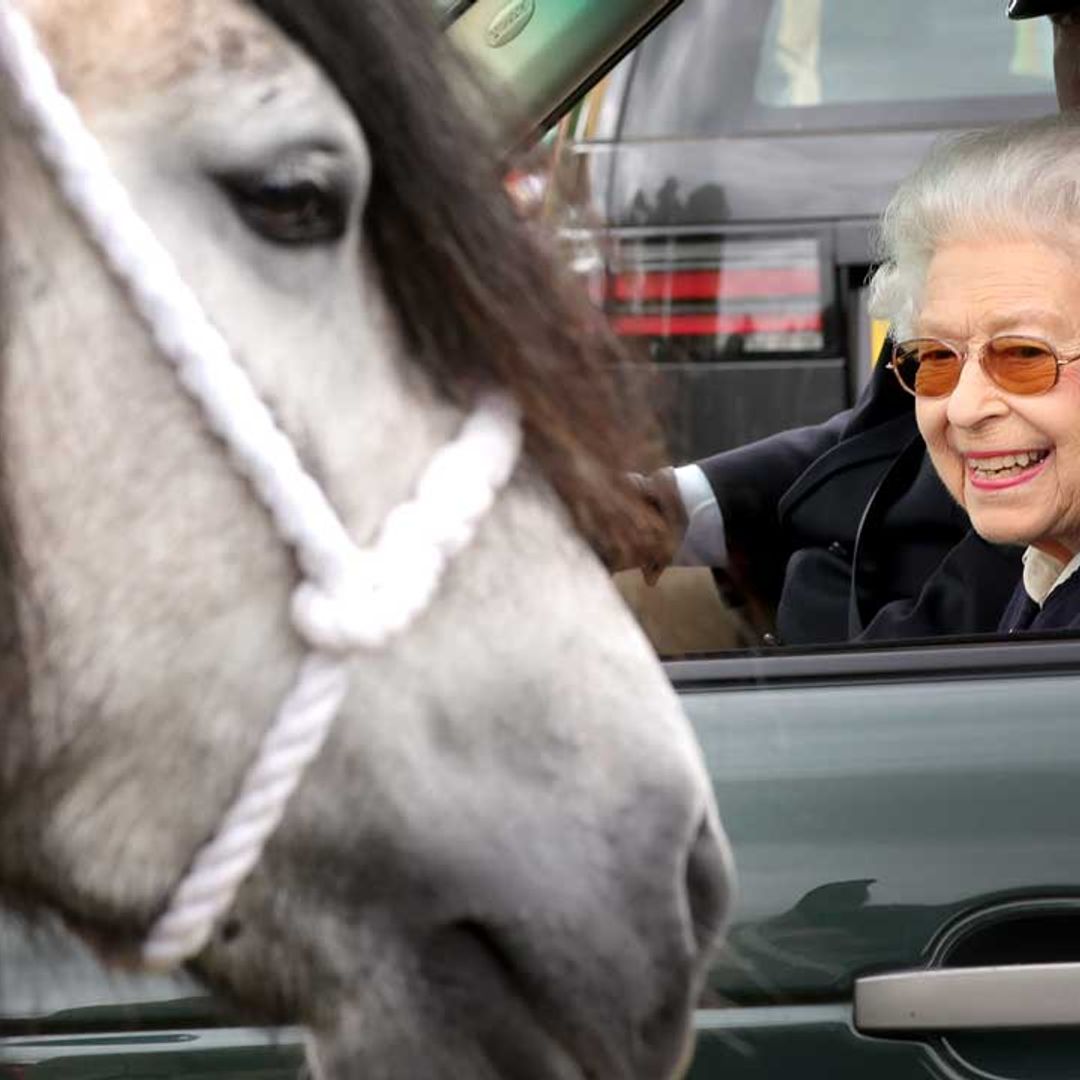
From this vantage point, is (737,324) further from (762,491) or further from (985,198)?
(985,198)

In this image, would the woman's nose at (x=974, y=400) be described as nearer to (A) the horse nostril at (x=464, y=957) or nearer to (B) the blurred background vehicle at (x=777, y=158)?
(B) the blurred background vehicle at (x=777, y=158)

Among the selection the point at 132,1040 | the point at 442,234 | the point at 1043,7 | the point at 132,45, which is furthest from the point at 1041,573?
the point at 132,45

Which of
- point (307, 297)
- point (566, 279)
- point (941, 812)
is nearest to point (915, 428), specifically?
point (941, 812)

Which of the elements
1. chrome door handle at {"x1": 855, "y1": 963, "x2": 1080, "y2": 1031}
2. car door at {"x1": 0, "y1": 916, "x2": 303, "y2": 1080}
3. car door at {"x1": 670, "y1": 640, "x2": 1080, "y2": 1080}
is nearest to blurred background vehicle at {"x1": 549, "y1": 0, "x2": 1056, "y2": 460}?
car door at {"x1": 670, "y1": 640, "x2": 1080, "y2": 1080}

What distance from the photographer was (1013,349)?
1900 millimetres

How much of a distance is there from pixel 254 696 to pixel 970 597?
1080 mm

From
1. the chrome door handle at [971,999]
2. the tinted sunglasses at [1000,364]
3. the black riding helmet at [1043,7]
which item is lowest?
the chrome door handle at [971,999]

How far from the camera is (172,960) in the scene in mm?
1066

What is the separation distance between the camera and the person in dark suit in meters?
2.00

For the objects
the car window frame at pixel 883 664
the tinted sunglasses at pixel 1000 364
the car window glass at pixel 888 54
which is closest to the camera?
the car window frame at pixel 883 664

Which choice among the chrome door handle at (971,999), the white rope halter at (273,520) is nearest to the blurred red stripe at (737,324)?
the chrome door handle at (971,999)

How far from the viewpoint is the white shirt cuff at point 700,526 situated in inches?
82.0

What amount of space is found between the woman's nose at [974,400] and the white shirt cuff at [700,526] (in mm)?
257

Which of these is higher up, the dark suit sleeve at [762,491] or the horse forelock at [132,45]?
the horse forelock at [132,45]
